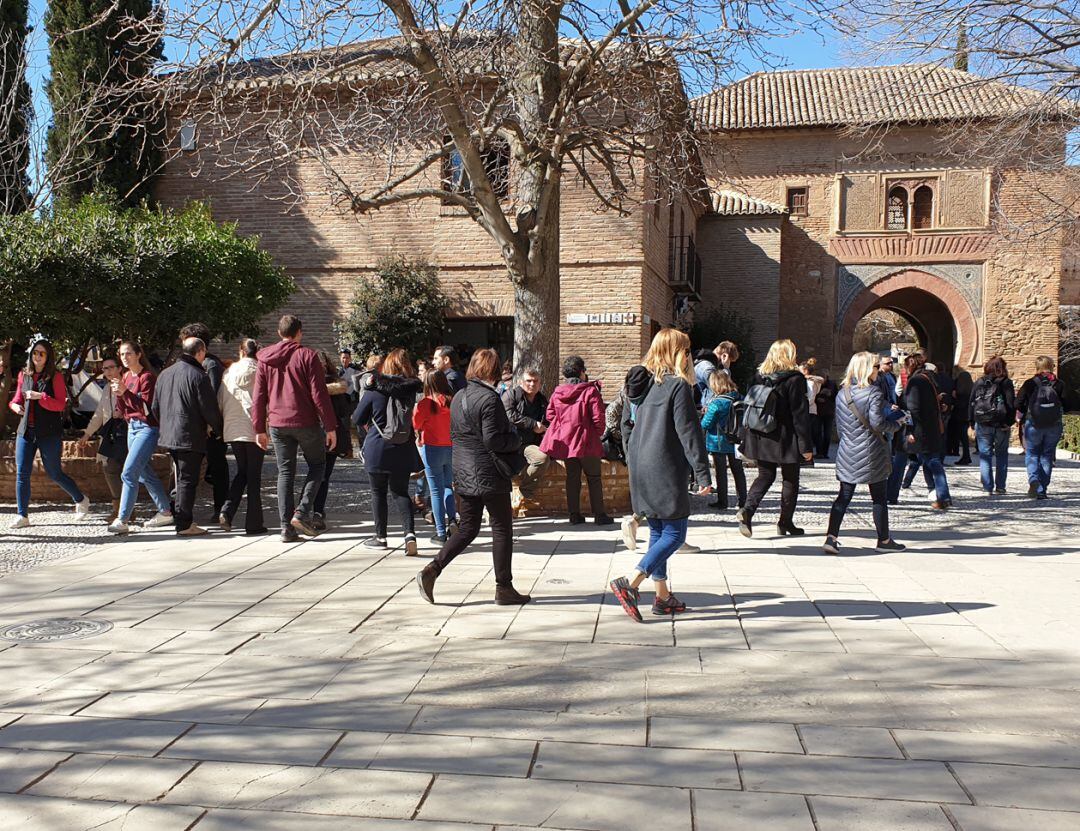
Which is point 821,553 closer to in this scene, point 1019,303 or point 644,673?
point 644,673

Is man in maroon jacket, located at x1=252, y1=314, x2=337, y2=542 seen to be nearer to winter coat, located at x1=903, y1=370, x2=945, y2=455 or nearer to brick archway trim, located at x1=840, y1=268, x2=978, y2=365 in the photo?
winter coat, located at x1=903, y1=370, x2=945, y2=455

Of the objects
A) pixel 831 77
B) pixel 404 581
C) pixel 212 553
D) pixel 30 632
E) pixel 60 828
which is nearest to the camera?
pixel 60 828

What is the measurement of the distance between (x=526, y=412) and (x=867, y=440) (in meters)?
3.23

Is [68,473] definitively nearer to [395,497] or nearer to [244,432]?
[244,432]

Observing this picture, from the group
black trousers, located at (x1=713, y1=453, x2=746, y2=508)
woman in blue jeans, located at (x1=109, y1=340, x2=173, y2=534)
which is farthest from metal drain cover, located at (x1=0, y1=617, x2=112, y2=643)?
black trousers, located at (x1=713, y1=453, x2=746, y2=508)

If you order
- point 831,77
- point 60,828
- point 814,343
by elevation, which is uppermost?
point 831,77

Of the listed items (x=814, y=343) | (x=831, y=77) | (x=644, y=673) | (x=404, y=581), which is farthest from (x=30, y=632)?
(x=831, y=77)

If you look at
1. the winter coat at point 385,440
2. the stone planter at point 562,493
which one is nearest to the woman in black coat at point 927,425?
the stone planter at point 562,493

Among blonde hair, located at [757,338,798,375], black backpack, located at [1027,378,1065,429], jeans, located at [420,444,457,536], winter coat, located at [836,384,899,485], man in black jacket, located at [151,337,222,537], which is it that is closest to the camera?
winter coat, located at [836,384,899,485]

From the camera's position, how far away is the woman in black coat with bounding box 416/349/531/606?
19.5ft

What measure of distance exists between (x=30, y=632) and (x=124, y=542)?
2.93 m

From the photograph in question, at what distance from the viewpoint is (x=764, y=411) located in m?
8.34

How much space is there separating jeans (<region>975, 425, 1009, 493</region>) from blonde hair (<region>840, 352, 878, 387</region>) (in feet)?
17.4

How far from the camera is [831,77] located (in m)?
32.2
